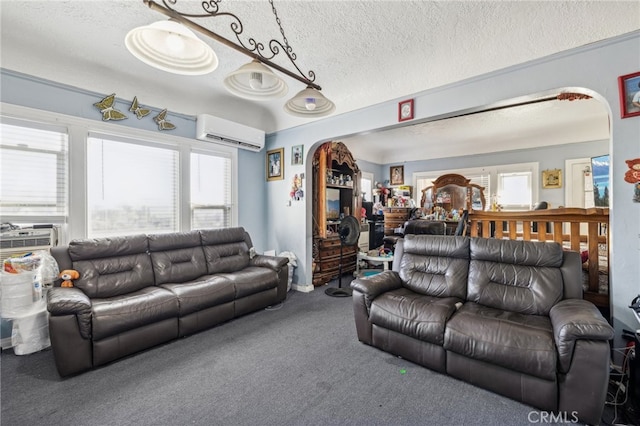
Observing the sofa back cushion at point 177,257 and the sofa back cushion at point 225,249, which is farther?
the sofa back cushion at point 225,249


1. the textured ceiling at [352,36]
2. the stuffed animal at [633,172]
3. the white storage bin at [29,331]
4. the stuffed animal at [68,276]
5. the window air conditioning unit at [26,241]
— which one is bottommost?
the white storage bin at [29,331]

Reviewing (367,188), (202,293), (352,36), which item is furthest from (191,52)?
(367,188)

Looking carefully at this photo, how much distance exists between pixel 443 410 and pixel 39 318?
339cm

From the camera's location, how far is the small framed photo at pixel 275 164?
451cm

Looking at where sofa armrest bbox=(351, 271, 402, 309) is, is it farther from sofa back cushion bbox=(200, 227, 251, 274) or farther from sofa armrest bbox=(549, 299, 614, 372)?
sofa back cushion bbox=(200, 227, 251, 274)

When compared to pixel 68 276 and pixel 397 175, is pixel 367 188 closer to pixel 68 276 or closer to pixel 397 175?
pixel 397 175

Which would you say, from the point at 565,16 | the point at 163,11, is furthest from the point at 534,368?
the point at 163,11

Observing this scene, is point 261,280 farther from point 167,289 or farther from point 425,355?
point 425,355

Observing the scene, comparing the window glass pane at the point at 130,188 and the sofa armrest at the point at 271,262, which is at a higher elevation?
the window glass pane at the point at 130,188

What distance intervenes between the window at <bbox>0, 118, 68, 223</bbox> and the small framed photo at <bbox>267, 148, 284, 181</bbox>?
2.57 m

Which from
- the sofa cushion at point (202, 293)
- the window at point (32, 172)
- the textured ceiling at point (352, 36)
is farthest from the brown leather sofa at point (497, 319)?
the window at point (32, 172)

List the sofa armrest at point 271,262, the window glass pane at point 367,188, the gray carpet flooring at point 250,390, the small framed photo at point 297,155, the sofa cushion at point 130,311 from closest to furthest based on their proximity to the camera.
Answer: the gray carpet flooring at point 250,390 < the sofa cushion at point 130,311 < the sofa armrest at point 271,262 < the small framed photo at point 297,155 < the window glass pane at point 367,188

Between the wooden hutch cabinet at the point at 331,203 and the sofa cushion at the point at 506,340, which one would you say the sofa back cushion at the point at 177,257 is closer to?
the wooden hutch cabinet at the point at 331,203

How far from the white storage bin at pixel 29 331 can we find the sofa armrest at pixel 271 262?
2.11 m
